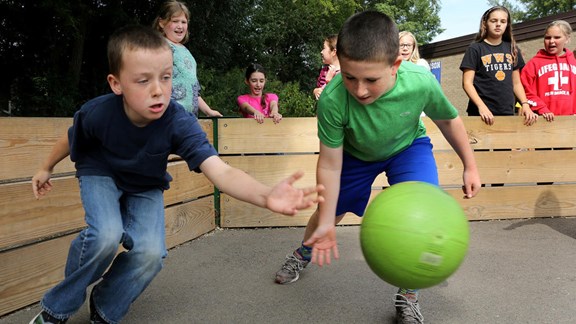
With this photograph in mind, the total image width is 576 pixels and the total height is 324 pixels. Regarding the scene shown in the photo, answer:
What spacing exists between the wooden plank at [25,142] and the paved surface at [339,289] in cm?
93

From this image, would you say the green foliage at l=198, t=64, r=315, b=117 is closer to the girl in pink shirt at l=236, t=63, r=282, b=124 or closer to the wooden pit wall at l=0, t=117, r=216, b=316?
the girl in pink shirt at l=236, t=63, r=282, b=124

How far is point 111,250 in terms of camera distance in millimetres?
2779

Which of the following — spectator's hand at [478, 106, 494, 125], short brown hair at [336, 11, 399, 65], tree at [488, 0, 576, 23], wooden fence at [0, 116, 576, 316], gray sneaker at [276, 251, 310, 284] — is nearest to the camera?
short brown hair at [336, 11, 399, 65]

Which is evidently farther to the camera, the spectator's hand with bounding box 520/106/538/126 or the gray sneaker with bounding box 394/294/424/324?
the spectator's hand with bounding box 520/106/538/126

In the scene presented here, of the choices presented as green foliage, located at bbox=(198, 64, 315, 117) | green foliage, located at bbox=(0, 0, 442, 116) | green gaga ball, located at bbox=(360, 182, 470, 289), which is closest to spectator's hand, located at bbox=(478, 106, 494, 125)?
green gaga ball, located at bbox=(360, 182, 470, 289)

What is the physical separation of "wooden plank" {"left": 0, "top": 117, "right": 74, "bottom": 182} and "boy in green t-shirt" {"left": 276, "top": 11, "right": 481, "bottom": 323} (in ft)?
6.38

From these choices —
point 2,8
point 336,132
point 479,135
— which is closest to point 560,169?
point 479,135

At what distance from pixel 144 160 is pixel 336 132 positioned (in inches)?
43.2

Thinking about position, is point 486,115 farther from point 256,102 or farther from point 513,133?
point 256,102

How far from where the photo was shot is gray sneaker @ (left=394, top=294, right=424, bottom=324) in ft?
10.1

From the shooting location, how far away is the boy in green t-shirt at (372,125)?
8.75ft

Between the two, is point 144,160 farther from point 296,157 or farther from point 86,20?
point 86,20

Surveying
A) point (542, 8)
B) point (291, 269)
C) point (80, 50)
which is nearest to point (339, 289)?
point (291, 269)

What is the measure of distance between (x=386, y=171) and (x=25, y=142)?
2.43 m
